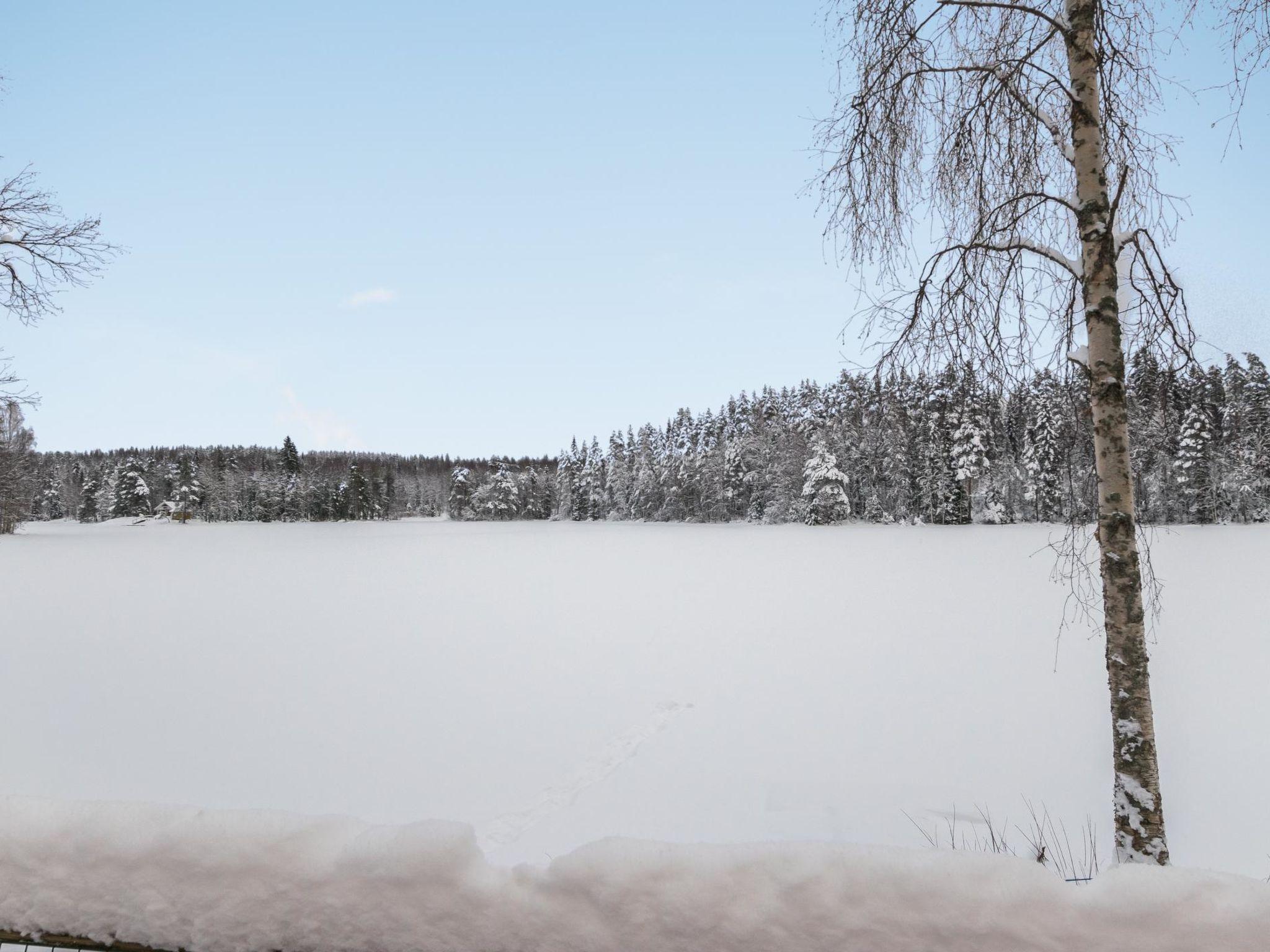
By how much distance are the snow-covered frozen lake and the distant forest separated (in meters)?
2.37

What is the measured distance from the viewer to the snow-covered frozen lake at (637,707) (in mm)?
4895

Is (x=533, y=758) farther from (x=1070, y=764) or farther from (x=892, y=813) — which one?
(x=1070, y=764)

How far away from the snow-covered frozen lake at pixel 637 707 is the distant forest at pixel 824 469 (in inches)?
93.3

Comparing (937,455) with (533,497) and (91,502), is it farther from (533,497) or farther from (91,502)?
(91,502)

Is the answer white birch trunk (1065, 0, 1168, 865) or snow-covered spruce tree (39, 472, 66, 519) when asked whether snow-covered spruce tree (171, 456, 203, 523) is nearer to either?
snow-covered spruce tree (39, 472, 66, 519)

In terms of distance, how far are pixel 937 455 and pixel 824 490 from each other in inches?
1618

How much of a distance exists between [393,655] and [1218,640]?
12.0 meters

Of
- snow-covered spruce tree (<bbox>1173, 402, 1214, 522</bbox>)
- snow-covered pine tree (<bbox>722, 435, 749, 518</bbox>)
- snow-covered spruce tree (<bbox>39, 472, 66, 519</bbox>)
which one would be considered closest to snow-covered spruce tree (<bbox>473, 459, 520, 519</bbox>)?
snow-covered pine tree (<bbox>722, 435, 749, 518</bbox>)

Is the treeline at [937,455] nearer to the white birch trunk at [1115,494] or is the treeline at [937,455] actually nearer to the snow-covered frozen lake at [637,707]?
the white birch trunk at [1115,494]

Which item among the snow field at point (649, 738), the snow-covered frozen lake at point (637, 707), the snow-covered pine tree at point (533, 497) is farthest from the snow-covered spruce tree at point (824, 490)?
the snow-covered pine tree at point (533, 497)

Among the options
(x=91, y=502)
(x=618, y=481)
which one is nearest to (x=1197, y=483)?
(x=618, y=481)

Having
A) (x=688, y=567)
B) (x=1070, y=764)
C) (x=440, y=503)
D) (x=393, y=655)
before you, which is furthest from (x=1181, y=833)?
(x=440, y=503)

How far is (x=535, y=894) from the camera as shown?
126 centimetres

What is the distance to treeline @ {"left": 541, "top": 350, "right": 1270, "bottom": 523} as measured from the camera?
10.9ft
